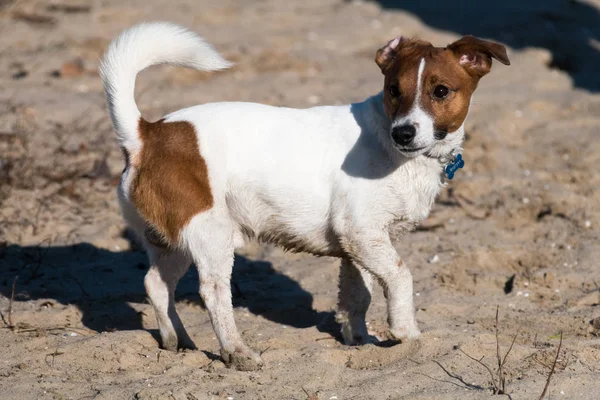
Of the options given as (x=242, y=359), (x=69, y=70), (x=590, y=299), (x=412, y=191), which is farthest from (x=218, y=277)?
(x=69, y=70)

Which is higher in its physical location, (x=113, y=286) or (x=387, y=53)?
(x=387, y=53)

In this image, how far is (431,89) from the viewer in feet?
15.6

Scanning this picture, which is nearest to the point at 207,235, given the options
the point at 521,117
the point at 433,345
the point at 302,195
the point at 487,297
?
the point at 302,195

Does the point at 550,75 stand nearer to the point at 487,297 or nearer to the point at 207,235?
the point at 487,297

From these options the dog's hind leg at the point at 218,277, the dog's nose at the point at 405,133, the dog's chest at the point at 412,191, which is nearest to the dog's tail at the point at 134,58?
the dog's hind leg at the point at 218,277

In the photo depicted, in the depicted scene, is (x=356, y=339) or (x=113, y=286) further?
(x=113, y=286)

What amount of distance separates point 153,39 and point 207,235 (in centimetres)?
110

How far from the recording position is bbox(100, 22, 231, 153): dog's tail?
4832 millimetres

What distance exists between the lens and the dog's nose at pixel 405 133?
14.9 ft

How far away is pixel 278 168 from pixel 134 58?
3.20ft

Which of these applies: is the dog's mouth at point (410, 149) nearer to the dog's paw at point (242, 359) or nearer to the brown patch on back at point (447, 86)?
the brown patch on back at point (447, 86)

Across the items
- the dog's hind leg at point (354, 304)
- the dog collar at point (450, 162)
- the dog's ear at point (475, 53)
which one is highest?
the dog's ear at point (475, 53)

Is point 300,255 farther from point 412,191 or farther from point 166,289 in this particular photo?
point 412,191

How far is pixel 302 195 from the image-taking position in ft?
16.1
